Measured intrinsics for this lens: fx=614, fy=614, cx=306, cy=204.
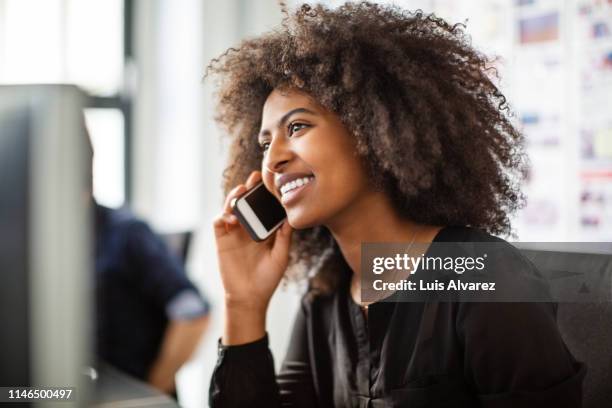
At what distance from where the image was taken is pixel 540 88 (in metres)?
1.60

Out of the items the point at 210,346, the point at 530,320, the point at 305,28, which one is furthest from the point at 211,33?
the point at 530,320

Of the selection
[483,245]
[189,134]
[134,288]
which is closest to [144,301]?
[134,288]

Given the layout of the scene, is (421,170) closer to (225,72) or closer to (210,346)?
(225,72)

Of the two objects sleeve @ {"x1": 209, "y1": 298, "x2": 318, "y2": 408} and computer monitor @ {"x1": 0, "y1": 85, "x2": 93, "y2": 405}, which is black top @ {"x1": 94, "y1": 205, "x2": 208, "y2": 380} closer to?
sleeve @ {"x1": 209, "y1": 298, "x2": 318, "y2": 408}

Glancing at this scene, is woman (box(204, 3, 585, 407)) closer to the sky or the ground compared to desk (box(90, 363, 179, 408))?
closer to the sky

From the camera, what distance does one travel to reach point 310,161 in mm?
761

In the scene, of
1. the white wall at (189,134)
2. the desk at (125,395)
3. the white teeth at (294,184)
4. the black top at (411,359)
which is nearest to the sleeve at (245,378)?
the black top at (411,359)

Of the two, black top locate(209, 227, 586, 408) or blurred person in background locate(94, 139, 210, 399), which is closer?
black top locate(209, 227, 586, 408)

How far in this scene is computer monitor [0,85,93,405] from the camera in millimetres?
434

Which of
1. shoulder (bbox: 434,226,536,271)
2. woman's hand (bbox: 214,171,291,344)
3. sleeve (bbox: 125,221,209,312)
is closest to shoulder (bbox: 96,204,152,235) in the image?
sleeve (bbox: 125,221,209,312)

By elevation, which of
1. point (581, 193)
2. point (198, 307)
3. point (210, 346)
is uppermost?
point (581, 193)

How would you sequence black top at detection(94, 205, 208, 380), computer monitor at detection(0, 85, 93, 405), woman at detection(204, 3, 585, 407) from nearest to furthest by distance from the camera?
1. computer monitor at detection(0, 85, 93, 405)
2. woman at detection(204, 3, 585, 407)
3. black top at detection(94, 205, 208, 380)

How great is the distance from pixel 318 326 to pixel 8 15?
6.09 ft

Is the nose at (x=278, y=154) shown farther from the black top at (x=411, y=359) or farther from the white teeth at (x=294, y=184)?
the black top at (x=411, y=359)
